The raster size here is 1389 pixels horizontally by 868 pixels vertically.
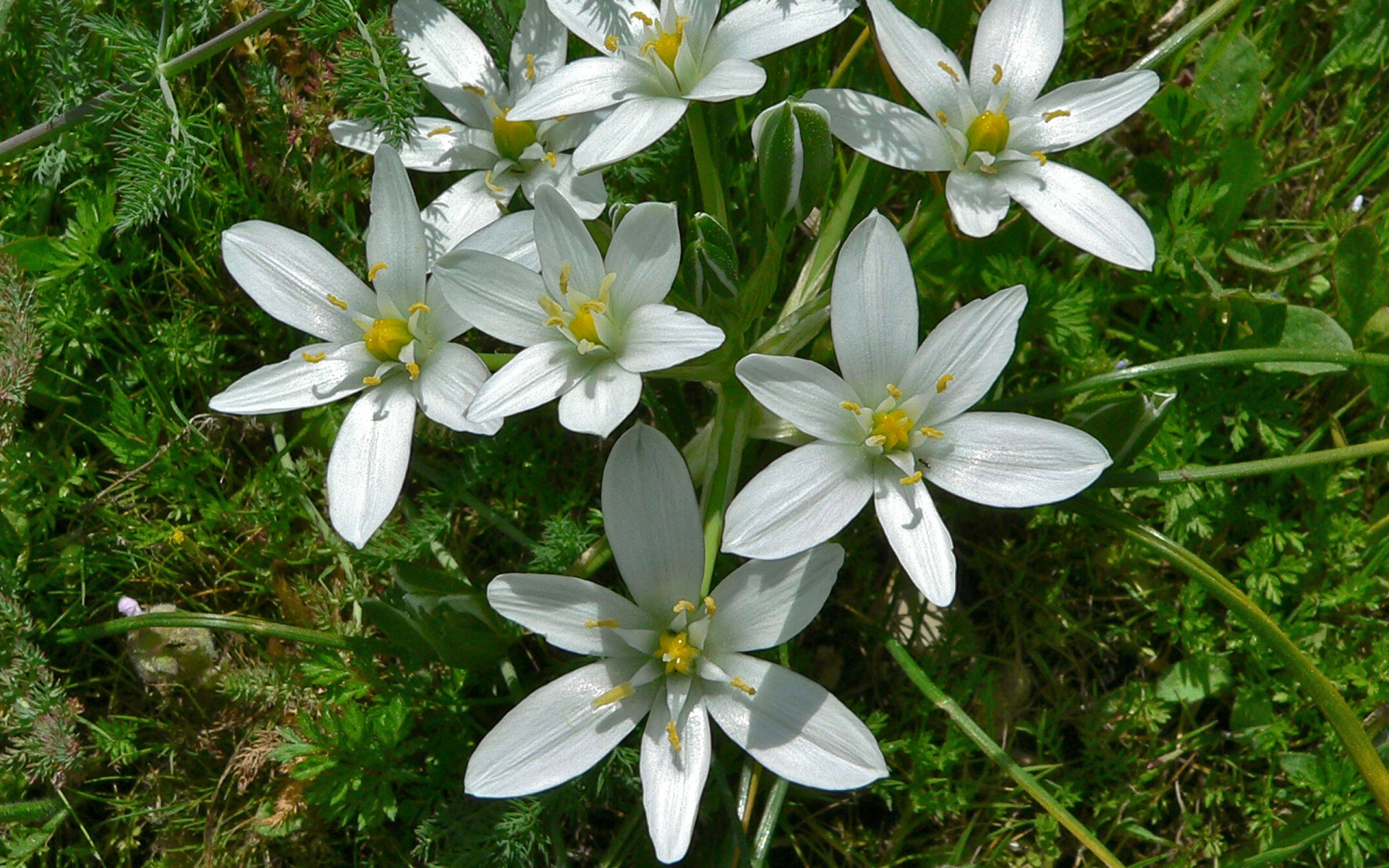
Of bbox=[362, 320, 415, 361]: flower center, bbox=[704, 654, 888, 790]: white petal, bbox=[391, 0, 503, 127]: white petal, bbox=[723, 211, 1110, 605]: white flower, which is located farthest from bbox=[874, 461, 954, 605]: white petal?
bbox=[391, 0, 503, 127]: white petal

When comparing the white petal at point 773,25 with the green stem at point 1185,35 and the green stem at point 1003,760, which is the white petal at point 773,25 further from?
the green stem at point 1003,760

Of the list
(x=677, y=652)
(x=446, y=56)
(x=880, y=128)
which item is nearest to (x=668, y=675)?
(x=677, y=652)

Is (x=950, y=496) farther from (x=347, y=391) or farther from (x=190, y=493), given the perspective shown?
(x=190, y=493)

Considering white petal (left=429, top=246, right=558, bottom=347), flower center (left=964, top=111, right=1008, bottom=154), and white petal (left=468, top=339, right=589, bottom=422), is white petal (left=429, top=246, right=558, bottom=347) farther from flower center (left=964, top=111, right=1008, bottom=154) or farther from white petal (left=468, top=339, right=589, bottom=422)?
flower center (left=964, top=111, right=1008, bottom=154)

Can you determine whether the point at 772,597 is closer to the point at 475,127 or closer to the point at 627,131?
the point at 627,131

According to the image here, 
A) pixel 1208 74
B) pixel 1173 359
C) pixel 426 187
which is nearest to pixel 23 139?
pixel 426 187

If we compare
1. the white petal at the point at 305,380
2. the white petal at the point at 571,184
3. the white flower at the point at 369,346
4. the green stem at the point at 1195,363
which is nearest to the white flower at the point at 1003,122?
the green stem at the point at 1195,363
